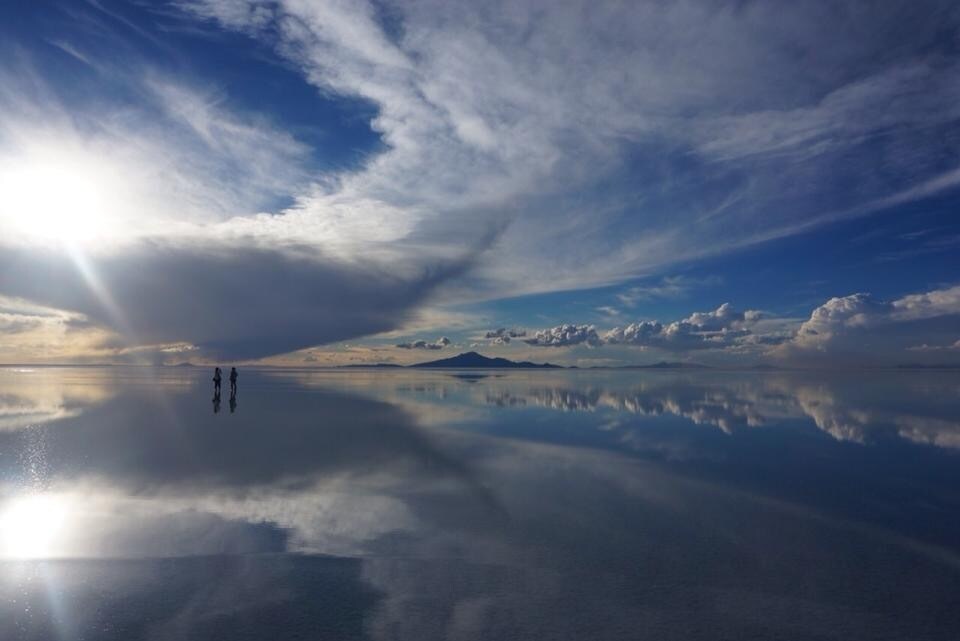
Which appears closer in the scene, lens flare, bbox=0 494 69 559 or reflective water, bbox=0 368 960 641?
reflective water, bbox=0 368 960 641

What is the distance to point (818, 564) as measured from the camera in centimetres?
910

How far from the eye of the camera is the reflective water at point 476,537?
7.21 metres

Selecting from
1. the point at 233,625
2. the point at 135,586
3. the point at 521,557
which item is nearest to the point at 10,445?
the point at 135,586

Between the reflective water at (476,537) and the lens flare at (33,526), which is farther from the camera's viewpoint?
the lens flare at (33,526)

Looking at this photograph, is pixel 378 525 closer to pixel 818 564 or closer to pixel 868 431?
pixel 818 564

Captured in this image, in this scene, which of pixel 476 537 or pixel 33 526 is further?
pixel 33 526

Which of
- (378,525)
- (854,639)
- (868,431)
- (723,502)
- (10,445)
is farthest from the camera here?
(868,431)

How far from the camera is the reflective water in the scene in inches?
284

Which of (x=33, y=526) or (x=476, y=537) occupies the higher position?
(x=33, y=526)

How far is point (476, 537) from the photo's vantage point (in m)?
10.3

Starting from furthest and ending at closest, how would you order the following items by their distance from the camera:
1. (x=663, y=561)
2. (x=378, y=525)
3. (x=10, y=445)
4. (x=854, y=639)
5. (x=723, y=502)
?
(x=10, y=445) → (x=723, y=502) → (x=378, y=525) → (x=663, y=561) → (x=854, y=639)

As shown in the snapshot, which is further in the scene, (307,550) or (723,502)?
(723,502)

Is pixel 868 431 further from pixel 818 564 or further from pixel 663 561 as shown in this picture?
pixel 663 561

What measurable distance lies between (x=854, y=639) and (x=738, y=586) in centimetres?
165
